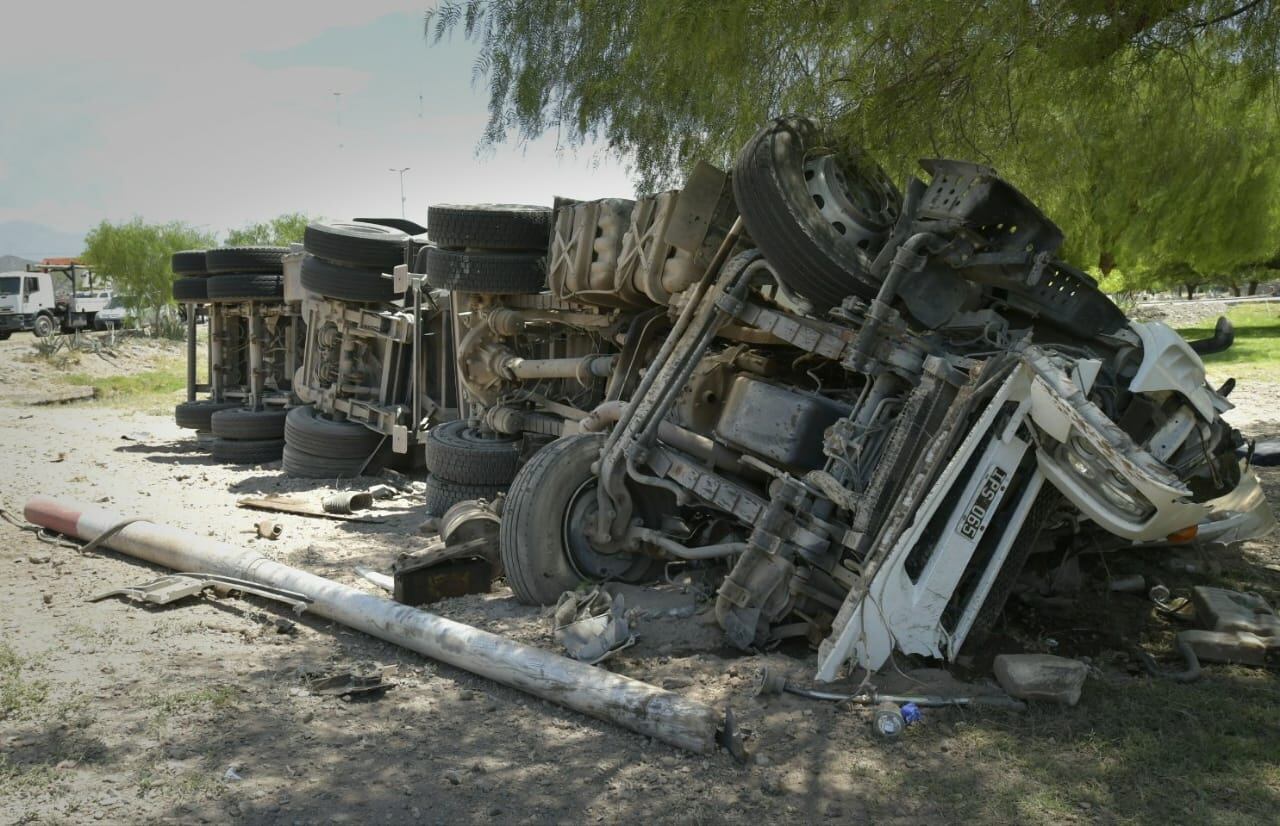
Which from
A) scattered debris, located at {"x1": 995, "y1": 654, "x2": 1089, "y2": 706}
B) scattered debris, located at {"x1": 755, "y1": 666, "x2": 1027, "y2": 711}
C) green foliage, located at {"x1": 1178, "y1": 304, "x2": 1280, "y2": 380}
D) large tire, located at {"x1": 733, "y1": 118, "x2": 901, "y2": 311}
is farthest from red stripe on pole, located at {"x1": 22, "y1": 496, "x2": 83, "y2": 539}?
green foliage, located at {"x1": 1178, "y1": 304, "x2": 1280, "y2": 380}

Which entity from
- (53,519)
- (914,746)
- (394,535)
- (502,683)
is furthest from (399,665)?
(53,519)

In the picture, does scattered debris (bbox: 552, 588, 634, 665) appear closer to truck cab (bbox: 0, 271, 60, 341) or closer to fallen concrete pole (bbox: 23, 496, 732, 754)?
fallen concrete pole (bbox: 23, 496, 732, 754)

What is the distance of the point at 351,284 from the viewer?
10664 mm

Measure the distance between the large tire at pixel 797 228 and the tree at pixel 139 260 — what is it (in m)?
32.8

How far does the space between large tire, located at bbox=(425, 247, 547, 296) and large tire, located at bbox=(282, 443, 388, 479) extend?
9.93ft

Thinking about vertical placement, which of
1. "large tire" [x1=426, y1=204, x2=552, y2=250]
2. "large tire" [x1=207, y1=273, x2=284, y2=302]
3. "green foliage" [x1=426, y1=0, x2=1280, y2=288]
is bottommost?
"large tire" [x1=207, y1=273, x2=284, y2=302]

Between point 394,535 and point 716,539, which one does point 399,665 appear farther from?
point 394,535

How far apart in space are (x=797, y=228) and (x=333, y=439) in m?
6.61

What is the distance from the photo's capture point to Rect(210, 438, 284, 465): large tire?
12102mm

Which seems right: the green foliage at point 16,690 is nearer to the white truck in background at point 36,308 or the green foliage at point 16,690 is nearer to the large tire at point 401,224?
the large tire at point 401,224

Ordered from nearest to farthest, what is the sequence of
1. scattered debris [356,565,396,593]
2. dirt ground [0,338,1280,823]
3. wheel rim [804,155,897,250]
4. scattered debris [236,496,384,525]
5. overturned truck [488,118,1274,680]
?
dirt ground [0,338,1280,823], overturned truck [488,118,1274,680], wheel rim [804,155,897,250], scattered debris [356,565,396,593], scattered debris [236,496,384,525]

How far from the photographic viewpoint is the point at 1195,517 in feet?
13.9

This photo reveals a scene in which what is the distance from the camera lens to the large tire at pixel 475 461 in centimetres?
816

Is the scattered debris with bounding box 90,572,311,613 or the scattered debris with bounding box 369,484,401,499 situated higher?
the scattered debris with bounding box 90,572,311,613
